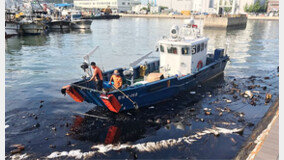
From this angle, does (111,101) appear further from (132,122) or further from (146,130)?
(146,130)

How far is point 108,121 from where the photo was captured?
10648mm

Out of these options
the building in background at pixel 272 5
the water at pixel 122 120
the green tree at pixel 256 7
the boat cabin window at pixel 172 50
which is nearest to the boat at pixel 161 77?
the boat cabin window at pixel 172 50

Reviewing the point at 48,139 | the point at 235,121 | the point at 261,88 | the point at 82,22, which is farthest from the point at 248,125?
the point at 82,22

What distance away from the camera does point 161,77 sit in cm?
1252

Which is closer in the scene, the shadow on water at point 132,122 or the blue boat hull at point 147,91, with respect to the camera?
the shadow on water at point 132,122

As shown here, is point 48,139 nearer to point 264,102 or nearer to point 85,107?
point 85,107

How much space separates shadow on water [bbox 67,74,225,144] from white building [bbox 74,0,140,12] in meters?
151

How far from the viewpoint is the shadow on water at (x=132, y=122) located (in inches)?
371

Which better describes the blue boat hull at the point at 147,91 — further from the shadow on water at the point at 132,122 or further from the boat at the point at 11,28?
the boat at the point at 11,28

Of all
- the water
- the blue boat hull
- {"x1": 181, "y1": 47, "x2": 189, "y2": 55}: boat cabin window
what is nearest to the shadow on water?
the water

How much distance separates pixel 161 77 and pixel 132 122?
11.4 feet

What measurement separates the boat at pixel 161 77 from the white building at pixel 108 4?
482ft

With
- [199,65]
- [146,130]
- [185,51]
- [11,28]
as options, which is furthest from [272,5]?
[146,130]

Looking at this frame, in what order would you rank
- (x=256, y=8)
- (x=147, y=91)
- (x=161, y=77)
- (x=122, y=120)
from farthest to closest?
(x=256, y=8), (x=161, y=77), (x=147, y=91), (x=122, y=120)
